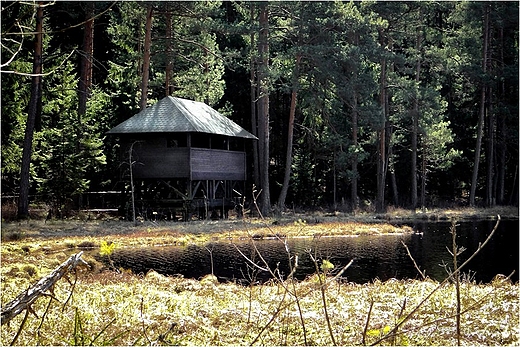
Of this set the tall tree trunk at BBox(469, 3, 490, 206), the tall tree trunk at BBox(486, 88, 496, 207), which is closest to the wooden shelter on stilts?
the tall tree trunk at BBox(469, 3, 490, 206)

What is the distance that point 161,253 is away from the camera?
682 inches

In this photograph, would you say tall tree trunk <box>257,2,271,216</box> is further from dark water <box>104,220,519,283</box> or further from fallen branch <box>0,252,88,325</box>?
fallen branch <box>0,252,88,325</box>

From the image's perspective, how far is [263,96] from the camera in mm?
30562

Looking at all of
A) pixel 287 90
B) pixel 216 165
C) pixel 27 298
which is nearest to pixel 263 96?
pixel 287 90

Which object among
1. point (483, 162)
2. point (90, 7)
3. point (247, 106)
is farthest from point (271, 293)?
point (483, 162)

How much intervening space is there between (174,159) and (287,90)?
6147 mm

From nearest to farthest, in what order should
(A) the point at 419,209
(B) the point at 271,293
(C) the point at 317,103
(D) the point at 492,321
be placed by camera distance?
(D) the point at 492,321, (B) the point at 271,293, (C) the point at 317,103, (A) the point at 419,209

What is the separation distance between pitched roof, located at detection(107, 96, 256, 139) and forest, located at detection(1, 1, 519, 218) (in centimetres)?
133

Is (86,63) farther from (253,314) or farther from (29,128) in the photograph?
(253,314)

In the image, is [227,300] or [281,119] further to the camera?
[281,119]

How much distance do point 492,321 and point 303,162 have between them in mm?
30019

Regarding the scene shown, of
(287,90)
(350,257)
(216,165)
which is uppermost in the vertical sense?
(287,90)

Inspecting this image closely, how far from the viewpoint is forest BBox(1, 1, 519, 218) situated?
26.5 m

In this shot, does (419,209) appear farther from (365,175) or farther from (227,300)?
(227,300)
